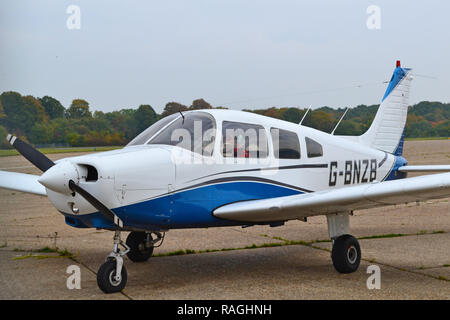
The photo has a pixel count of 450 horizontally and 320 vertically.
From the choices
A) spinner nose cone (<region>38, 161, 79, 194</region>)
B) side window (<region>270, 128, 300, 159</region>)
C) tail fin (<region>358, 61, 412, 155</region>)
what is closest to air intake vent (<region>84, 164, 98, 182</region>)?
spinner nose cone (<region>38, 161, 79, 194</region>)

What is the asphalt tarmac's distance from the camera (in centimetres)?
597

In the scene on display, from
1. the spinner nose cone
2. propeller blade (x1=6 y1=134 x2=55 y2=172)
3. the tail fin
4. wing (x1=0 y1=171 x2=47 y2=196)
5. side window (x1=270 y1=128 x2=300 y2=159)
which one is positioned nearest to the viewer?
the spinner nose cone

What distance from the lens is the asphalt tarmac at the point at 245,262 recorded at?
597 centimetres

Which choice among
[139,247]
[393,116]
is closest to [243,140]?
[139,247]

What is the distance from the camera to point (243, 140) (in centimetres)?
688

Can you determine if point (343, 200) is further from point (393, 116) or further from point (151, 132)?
point (393, 116)

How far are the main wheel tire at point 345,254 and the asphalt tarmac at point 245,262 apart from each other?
0.11 meters

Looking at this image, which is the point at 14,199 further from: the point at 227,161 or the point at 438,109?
the point at 438,109

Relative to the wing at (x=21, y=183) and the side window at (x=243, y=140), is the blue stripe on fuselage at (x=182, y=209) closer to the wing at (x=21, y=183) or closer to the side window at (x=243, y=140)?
the side window at (x=243, y=140)

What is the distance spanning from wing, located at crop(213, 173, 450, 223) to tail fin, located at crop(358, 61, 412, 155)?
3489 millimetres

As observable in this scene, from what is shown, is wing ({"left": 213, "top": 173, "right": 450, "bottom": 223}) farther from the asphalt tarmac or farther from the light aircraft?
the asphalt tarmac

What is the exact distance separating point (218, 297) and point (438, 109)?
4078 centimetres

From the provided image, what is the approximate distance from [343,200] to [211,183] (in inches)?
63.4

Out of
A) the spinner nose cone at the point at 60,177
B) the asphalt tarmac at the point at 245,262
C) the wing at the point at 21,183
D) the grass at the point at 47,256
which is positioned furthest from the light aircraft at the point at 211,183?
the wing at the point at 21,183
